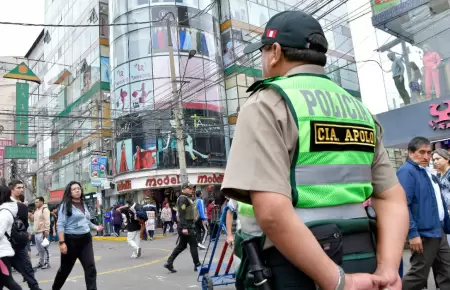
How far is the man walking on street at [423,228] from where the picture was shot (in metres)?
3.66

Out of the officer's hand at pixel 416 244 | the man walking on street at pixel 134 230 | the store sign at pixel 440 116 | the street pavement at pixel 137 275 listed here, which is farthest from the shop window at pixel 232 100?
the officer's hand at pixel 416 244

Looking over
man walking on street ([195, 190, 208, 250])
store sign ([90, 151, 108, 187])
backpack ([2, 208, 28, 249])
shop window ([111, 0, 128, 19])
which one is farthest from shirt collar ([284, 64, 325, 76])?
shop window ([111, 0, 128, 19])

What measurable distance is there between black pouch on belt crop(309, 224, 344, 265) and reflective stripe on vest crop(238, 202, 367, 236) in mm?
46

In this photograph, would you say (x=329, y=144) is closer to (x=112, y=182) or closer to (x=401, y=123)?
(x=401, y=123)

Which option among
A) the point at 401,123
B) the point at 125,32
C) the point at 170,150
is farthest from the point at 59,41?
the point at 401,123

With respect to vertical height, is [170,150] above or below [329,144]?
above

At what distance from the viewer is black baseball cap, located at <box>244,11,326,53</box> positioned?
1.48m

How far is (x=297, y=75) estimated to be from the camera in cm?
149

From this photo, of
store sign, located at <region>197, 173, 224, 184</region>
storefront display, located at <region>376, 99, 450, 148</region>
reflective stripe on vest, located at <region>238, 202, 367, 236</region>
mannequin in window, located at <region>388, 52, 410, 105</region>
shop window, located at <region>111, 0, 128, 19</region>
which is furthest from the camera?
shop window, located at <region>111, 0, 128, 19</region>

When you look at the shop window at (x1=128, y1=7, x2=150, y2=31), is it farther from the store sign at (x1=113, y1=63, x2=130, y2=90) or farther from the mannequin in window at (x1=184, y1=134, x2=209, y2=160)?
the mannequin in window at (x1=184, y1=134, x2=209, y2=160)

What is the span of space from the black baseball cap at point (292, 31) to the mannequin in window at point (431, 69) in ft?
36.9

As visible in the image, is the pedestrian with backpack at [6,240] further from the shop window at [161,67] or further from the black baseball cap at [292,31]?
the shop window at [161,67]

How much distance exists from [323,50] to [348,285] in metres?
0.86

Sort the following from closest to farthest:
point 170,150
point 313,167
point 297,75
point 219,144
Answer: point 313,167
point 297,75
point 170,150
point 219,144
